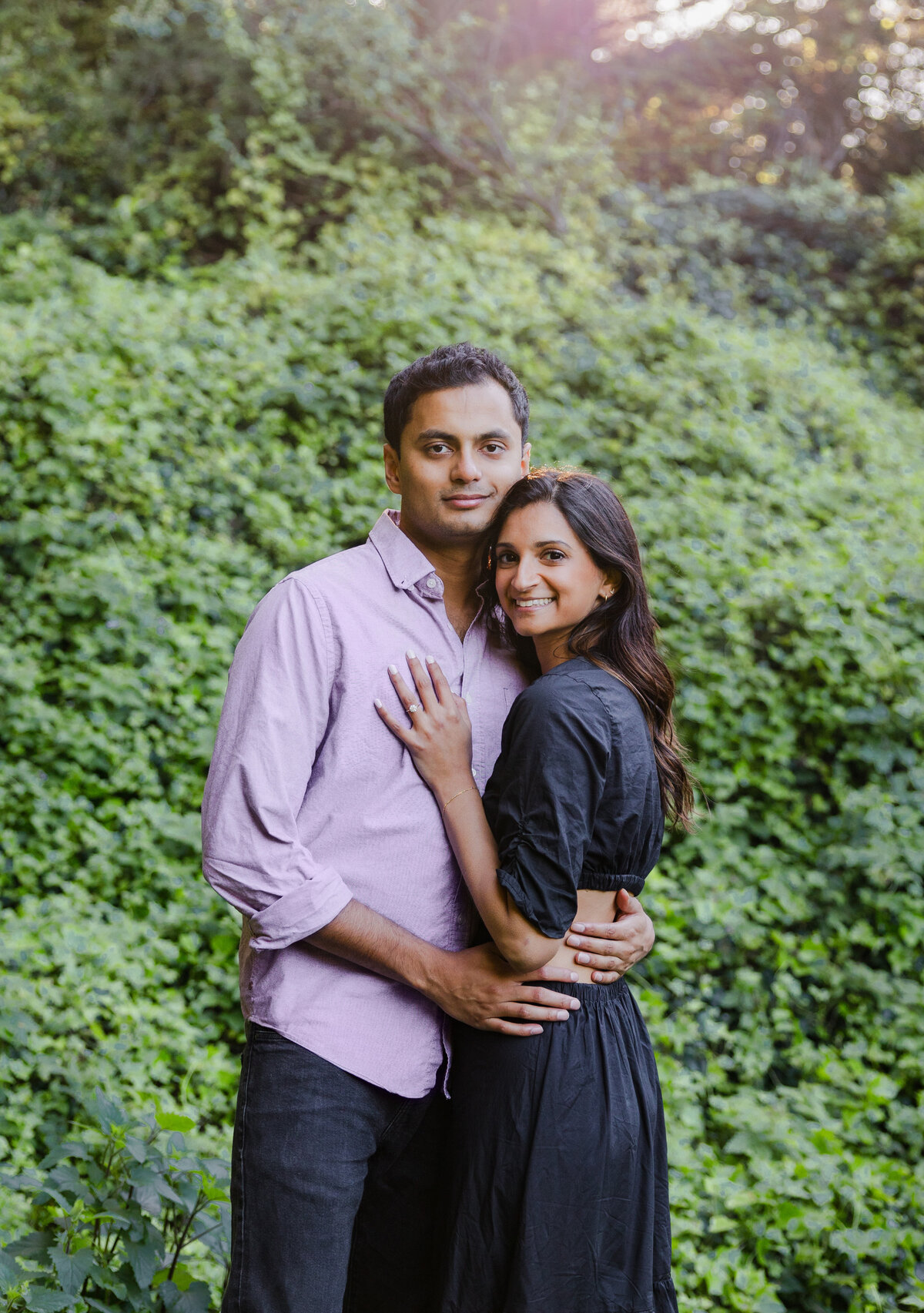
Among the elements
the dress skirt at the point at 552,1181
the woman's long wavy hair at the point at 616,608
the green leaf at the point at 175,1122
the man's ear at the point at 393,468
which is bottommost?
the green leaf at the point at 175,1122

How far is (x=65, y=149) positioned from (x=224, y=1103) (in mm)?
9399

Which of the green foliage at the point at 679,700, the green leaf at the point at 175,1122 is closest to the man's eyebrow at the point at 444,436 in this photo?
the green leaf at the point at 175,1122

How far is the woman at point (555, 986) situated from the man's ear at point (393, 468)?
1.00 feet

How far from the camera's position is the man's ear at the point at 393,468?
7.40 ft

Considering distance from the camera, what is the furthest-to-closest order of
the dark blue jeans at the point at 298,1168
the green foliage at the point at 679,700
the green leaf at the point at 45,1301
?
the green foliage at the point at 679,700, the green leaf at the point at 45,1301, the dark blue jeans at the point at 298,1168

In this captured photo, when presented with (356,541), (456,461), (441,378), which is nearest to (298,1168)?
(456,461)

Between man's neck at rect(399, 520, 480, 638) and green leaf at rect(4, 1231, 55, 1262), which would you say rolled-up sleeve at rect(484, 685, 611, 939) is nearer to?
man's neck at rect(399, 520, 480, 638)

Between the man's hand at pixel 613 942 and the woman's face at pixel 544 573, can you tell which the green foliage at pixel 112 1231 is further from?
the woman's face at pixel 544 573

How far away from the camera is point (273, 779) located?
72.0 inches

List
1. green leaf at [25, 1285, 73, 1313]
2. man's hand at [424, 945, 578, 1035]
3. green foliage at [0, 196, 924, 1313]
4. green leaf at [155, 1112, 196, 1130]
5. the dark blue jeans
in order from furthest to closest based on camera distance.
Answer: green foliage at [0, 196, 924, 1313], green leaf at [155, 1112, 196, 1130], green leaf at [25, 1285, 73, 1313], man's hand at [424, 945, 578, 1035], the dark blue jeans

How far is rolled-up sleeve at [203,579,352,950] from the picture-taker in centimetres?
180

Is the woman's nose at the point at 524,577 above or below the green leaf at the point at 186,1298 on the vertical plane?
above

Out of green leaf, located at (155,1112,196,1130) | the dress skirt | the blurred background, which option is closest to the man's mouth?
the dress skirt

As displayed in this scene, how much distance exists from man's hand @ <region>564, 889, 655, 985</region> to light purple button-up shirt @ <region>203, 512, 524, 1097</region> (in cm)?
24
